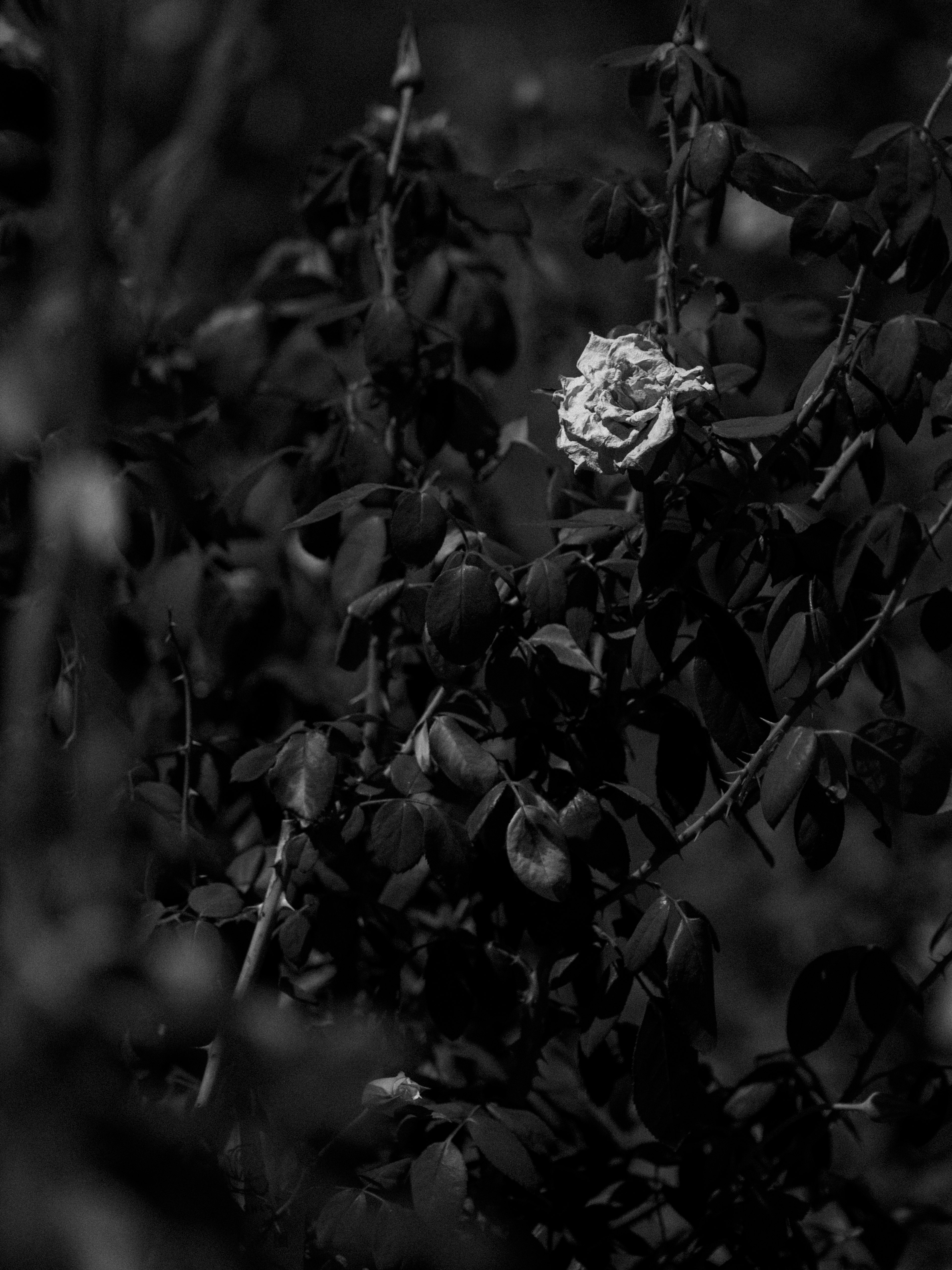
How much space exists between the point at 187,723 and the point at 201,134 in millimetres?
591

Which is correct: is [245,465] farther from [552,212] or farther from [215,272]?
[552,212]

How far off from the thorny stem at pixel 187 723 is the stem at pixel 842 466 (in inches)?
22.2

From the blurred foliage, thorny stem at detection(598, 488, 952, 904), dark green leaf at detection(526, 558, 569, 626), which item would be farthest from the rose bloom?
thorny stem at detection(598, 488, 952, 904)

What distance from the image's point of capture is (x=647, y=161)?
2.89 metres

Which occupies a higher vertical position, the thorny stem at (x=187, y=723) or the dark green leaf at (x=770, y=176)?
the dark green leaf at (x=770, y=176)

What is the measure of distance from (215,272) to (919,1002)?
4.75 ft

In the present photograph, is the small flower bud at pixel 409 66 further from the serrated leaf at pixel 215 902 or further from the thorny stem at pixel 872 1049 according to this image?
the thorny stem at pixel 872 1049

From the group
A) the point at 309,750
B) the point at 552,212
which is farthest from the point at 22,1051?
the point at 552,212

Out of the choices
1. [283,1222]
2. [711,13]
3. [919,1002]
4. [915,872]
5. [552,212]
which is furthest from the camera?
[711,13]

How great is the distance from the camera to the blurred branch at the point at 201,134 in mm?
746

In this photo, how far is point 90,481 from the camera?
57 cm

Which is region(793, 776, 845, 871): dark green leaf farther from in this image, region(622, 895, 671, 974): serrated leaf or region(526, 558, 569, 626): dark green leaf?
region(526, 558, 569, 626): dark green leaf

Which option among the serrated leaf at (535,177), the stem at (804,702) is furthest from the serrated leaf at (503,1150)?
the serrated leaf at (535,177)

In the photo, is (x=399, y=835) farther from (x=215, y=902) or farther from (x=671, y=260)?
(x=671, y=260)
